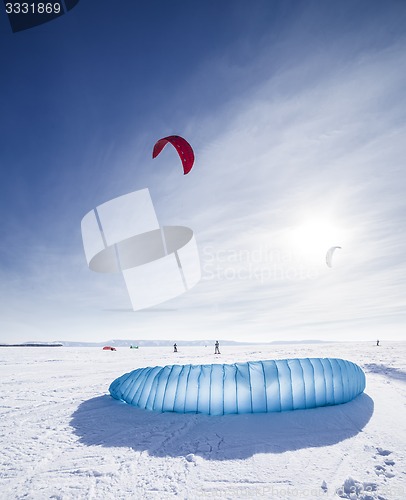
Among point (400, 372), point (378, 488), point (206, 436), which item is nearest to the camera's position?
point (378, 488)

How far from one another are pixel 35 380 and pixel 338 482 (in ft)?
37.0

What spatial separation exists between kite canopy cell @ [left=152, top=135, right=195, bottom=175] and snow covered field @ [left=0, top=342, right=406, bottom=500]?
25.5 feet

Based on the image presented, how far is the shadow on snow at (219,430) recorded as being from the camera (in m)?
4.60

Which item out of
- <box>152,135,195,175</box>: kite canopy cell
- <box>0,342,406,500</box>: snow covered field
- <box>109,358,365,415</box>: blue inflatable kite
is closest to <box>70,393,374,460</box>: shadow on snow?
<box>0,342,406,500</box>: snow covered field

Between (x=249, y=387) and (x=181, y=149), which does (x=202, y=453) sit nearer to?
(x=249, y=387)

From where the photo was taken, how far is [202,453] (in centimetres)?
441

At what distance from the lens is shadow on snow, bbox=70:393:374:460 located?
4.60 meters

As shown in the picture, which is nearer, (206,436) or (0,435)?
(206,436)

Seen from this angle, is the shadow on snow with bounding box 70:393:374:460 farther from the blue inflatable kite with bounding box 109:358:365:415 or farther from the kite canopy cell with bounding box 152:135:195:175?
the kite canopy cell with bounding box 152:135:195:175

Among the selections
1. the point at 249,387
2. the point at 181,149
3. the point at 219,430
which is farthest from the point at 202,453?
the point at 181,149

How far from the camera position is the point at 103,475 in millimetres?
3814

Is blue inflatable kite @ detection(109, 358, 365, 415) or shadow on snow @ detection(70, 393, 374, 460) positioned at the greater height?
blue inflatable kite @ detection(109, 358, 365, 415)

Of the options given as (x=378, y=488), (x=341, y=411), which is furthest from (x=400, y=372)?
(x=378, y=488)

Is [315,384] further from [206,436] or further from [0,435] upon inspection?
[0,435]
